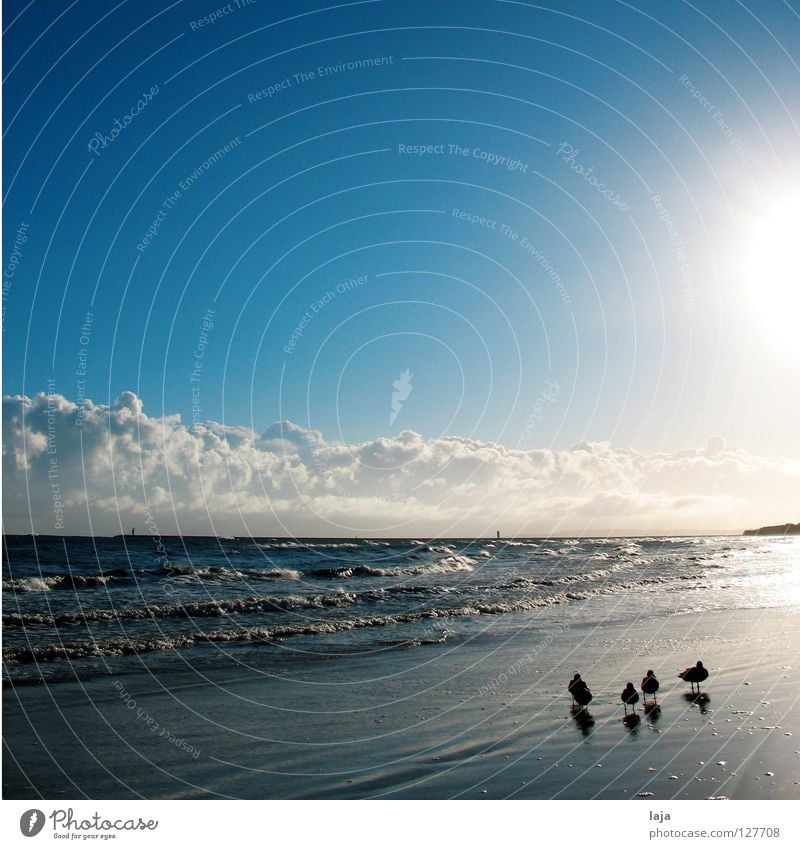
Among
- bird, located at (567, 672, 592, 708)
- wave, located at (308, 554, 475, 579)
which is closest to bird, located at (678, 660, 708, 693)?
bird, located at (567, 672, 592, 708)

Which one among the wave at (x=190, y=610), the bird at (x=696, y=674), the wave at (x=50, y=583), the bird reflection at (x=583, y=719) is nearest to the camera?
the bird reflection at (x=583, y=719)

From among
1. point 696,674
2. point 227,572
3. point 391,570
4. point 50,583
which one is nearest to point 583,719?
point 696,674

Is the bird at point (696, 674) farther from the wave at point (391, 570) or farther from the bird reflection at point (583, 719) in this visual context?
the wave at point (391, 570)

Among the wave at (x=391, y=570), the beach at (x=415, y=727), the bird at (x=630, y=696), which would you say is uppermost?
the bird at (x=630, y=696)

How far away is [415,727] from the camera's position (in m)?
11.3

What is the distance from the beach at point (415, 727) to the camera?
355 inches

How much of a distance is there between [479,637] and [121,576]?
24.0m

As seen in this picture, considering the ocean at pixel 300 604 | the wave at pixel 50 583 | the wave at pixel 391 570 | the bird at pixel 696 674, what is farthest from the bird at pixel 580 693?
the wave at pixel 391 570

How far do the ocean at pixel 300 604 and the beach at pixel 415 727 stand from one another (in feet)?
3.52

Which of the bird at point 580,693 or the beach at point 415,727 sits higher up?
the bird at point 580,693

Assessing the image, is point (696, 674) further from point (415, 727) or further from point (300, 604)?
point (300, 604)
